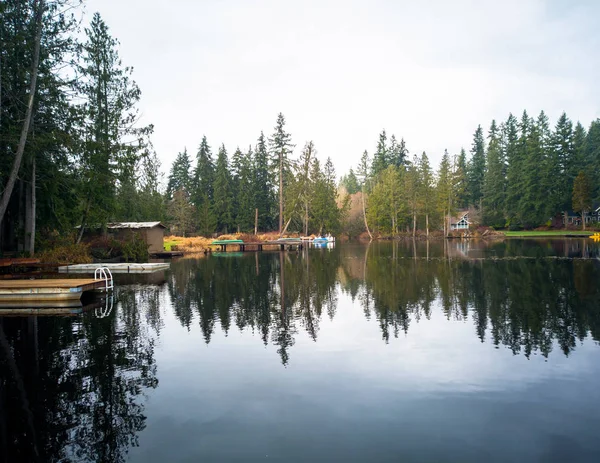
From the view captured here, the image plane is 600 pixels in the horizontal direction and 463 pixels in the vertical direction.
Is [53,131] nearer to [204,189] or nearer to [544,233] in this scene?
[204,189]

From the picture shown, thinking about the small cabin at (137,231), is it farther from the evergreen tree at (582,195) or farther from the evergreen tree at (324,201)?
the evergreen tree at (582,195)

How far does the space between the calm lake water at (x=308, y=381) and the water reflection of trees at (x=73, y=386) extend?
0.04 metres

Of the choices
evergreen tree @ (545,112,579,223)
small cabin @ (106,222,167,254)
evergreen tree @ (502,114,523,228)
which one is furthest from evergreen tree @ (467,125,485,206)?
small cabin @ (106,222,167,254)

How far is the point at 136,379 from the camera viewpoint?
8.68 metres

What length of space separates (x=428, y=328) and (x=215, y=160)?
75.4 meters

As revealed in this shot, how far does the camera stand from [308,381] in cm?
863

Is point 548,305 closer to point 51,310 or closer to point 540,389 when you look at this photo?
point 540,389

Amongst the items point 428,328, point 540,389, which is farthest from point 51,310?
point 540,389

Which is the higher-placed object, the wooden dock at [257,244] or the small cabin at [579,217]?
the small cabin at [579,217]

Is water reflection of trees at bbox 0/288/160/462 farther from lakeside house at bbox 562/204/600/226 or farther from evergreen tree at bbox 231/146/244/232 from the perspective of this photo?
lakeside house at bbox 562/204/600/226

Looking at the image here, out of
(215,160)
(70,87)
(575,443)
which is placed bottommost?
(575,443)

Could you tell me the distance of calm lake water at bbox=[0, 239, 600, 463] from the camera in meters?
6.10

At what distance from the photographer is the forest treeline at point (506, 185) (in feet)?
243

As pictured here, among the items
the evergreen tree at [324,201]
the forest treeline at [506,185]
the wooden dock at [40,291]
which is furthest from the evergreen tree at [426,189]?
the wooden dock at [40,291]
